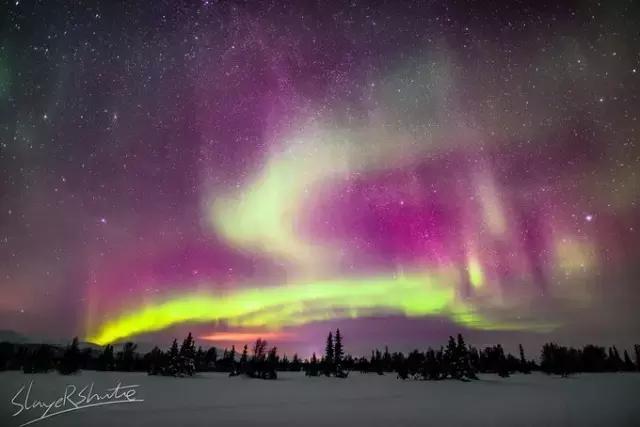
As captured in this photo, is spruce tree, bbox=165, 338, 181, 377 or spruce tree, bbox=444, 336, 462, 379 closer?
spruce tree, bbox=165, 338, 181, 377

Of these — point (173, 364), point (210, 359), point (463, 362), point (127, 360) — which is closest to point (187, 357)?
point (173, 364)

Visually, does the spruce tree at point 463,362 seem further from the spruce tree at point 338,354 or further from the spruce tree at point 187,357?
the spruce tree at point 187,357

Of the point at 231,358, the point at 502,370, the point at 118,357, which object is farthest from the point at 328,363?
the point at 118,357

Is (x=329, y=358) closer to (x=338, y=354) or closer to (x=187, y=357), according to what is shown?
(x=338, y=354)

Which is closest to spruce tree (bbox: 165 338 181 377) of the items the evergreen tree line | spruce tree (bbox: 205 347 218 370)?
the evergreen tree line

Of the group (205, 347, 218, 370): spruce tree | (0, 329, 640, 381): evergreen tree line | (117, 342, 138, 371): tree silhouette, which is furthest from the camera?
(205, 347, 218, 370): spruce tree

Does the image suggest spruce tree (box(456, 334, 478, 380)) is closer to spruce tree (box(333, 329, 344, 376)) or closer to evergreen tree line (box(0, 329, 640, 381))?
evergreen tree line (box(0, 329, 640, 381))

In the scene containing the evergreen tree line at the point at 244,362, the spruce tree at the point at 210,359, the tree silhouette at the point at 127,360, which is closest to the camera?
the evergreen tree line at the point at 244,362

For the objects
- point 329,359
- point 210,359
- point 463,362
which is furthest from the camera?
point 210,359

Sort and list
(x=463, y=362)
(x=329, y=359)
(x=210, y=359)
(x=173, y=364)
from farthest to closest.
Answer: (x=210, y=359) < (x=329, y=359) < (x=463, y=362) < (x=173, y=364)

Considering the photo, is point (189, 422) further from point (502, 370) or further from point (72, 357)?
point (502, 370)

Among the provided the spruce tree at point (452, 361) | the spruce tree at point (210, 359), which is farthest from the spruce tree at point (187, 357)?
the spruce tree at point (452, 361)

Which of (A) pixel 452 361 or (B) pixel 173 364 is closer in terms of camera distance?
(B) pixel 173 364

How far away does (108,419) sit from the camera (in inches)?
710
